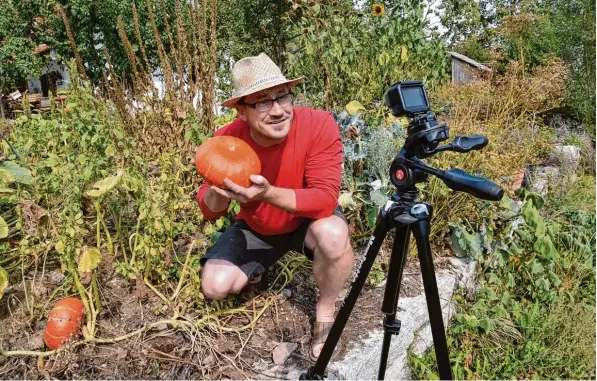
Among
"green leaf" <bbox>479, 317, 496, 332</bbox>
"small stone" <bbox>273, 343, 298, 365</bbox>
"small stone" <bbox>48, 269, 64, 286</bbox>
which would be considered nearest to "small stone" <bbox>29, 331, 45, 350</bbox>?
"small stone" <bbox>48, 269, 64, 286</bbox>

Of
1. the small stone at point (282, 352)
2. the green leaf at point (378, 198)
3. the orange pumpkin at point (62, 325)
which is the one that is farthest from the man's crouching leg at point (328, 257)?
the orange pumpkin at point (62, 325)

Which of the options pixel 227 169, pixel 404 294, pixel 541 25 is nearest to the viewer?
pixel 227 169

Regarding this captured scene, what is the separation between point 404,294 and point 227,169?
120 centimetres

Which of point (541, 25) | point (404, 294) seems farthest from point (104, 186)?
point (541, 25)

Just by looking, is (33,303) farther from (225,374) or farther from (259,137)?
(259,137)

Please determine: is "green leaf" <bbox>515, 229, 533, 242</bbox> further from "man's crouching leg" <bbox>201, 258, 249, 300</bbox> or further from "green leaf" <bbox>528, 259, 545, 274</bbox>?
"man's crouching leg" <bbox>201, 258, 249, 300</bbox>

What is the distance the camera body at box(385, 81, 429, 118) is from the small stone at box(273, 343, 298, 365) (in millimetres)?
1149

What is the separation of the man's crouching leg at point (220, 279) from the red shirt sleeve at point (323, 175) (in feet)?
1.46

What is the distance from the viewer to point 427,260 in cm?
127

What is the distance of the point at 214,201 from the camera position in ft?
6.26

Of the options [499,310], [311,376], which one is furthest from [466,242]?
[311,376]

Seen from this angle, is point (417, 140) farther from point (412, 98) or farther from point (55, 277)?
point (55, 277)

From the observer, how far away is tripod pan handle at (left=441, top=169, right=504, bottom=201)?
1.02 meters

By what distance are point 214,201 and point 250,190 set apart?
368mm
